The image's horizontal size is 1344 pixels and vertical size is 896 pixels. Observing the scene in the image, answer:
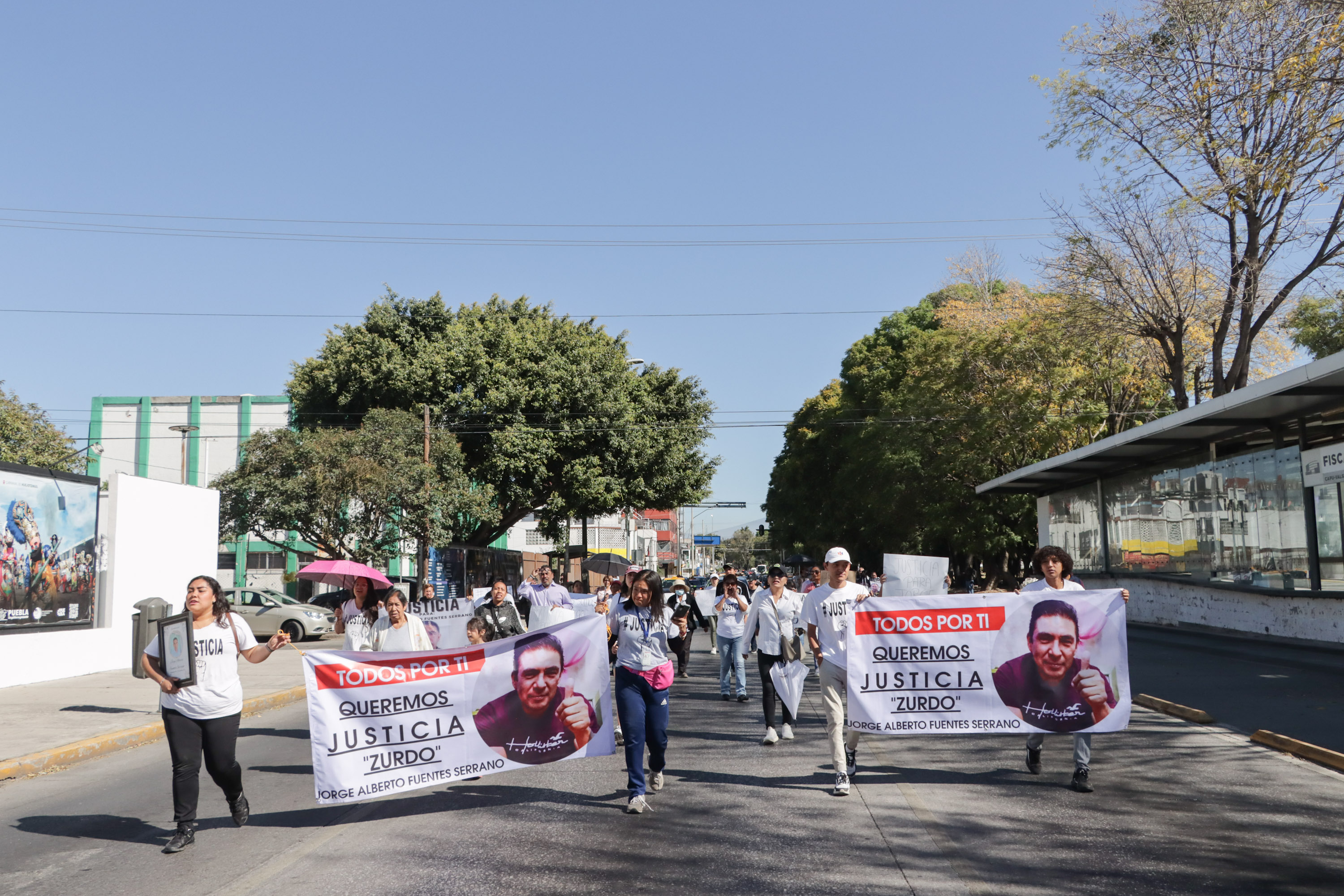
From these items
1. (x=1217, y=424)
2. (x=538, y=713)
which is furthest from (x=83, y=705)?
(x=1217, y=424)

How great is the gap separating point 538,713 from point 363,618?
2.55 m

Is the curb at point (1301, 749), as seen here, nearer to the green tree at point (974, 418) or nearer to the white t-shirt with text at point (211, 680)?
the white t-shirt with text at point (211, 680)

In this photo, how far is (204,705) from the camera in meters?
6.74

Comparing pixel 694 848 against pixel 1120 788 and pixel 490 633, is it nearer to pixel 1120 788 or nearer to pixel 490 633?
pixel 1120 788

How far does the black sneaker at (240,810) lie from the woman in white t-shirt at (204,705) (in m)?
0.01

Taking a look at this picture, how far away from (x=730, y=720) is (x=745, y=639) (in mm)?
1558

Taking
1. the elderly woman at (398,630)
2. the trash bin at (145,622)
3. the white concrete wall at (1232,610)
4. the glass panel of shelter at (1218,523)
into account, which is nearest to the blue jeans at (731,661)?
the elderly woman at (398,630)

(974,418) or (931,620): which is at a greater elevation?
(974,418)

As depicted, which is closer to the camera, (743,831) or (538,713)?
(743,831)

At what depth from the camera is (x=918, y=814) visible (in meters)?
7.20

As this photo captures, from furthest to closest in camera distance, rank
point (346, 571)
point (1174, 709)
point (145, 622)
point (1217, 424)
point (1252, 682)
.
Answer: point (1217, 424), point (346, 571), point (1252, 682), point (145, 622), point (1174, 709)

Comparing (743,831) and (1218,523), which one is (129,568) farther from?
(1218,523)

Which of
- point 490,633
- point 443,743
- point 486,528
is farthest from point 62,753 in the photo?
point 486,528

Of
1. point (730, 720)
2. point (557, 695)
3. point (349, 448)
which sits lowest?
point (730, 720)
